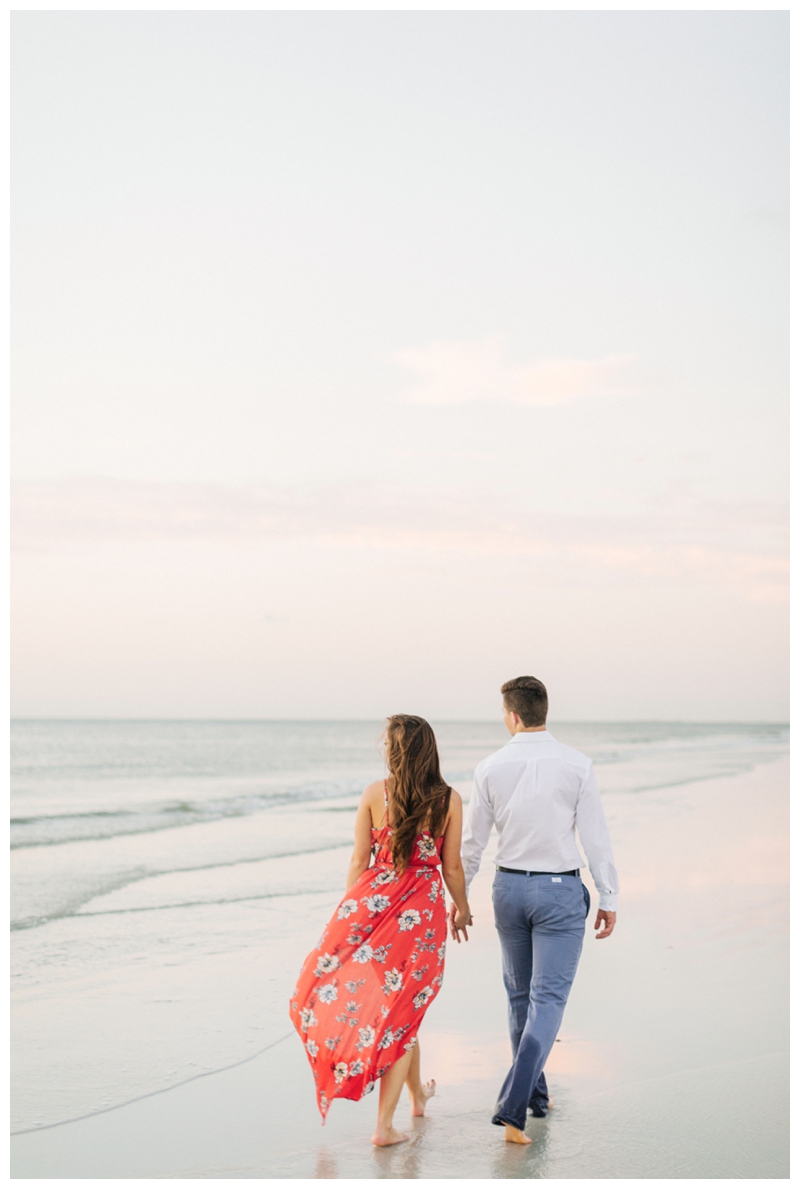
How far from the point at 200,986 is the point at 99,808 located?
1397cm

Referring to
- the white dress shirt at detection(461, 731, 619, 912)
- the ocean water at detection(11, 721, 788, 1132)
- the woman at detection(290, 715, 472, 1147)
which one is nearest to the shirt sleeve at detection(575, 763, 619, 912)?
the white dress shirt at detection(461, 731, 619, 912)

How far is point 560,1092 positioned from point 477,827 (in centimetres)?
140

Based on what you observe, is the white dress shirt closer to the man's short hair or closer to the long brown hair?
the man's short hair

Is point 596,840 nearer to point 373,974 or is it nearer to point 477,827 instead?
point 477,827

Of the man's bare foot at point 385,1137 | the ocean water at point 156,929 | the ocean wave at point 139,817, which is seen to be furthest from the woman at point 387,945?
the ocean wave at point 139,817

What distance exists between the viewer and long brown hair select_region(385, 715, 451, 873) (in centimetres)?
392

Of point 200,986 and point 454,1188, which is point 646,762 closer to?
point 200,986

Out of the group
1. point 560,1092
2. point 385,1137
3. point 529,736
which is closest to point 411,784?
point 529,736

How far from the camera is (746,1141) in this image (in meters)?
3.90

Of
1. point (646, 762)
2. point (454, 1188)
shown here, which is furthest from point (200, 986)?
point (646, 762)

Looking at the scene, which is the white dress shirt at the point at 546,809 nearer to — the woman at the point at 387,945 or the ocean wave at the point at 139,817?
the woman at the point at 387,945

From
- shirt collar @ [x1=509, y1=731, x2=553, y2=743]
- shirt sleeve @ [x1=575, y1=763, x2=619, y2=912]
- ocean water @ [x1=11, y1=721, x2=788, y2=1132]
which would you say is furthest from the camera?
ocean water @ [x1=11, y1=721, x2=788, y2=1132]

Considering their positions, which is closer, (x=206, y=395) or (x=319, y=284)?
(x=319, y=284)

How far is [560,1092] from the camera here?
445 cm
